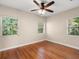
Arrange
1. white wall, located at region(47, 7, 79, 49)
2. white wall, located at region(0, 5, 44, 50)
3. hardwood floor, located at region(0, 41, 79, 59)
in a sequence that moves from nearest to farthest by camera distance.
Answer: hardwood floor, located at region(0, 41, 79, 59) → white wall, located at region(0, 5, 44, 50) → white wall, located at region(47, 7, 79, 49)

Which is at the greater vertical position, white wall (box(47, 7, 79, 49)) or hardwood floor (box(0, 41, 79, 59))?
white wall (box(47, 7, 79, 49))

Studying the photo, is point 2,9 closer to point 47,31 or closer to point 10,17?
point 10,17

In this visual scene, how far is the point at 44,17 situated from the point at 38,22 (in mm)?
848

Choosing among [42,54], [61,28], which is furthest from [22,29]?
[61,28]

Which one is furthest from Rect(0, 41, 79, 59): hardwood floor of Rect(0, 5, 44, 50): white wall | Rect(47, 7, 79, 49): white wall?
Rect(47, 7, 79, 49): white wall

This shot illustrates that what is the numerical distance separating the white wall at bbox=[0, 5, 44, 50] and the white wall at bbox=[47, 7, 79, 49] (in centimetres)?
91

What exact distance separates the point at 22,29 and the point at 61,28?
8.79 feet

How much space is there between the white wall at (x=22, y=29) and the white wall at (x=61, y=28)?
2.98ft

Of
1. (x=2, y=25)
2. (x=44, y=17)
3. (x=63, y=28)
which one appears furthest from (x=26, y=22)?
(x=63, y=28)

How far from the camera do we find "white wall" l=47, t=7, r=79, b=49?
4203 mm

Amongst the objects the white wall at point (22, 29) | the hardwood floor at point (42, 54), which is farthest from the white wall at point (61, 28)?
the white wall at point (22, 29)

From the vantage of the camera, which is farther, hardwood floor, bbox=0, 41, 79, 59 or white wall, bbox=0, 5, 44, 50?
white wall, bbox=0, 5, 44, 50

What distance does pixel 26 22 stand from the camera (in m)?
4.96

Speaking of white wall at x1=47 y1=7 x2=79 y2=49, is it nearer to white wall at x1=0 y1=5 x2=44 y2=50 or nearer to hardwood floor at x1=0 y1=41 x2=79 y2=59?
hardwood floor at x1=0 y1=41 x2=79 y2=59
